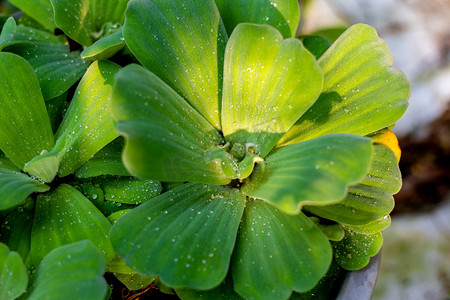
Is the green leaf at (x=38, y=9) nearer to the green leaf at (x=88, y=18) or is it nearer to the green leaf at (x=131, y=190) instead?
the green leaf at (x=88, y=18)

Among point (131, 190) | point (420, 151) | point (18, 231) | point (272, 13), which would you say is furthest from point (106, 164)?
point (420, 151)

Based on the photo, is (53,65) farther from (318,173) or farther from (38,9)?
(318,173)

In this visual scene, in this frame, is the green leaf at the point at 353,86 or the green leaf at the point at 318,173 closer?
the green leaf at the point at 318,173

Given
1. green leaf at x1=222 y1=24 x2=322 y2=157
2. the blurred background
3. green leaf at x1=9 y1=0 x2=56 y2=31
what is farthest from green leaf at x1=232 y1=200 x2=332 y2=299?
the blurred background

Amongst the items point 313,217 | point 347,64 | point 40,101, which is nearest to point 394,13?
point 347,64

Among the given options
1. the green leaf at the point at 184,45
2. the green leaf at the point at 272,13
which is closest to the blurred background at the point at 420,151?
the green leaf at the point at 272,13

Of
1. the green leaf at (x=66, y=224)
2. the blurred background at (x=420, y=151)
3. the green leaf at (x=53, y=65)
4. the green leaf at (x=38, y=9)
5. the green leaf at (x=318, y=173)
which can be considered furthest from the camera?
the blurred background at (x=420, y=151)

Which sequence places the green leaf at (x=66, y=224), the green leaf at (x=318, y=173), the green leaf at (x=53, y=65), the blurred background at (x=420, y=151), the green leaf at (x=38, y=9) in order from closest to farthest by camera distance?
the green leaf at (x=318, y=173)
the green leaf at (x=66, y=224)
the green leaf at (x=53, y=65)
the green leaf at (x=38, y=9)
the blurred background at (x=420, y=151)

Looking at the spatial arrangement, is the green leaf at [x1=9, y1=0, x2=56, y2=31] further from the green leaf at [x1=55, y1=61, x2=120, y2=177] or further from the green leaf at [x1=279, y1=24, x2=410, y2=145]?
the green leaf at [x1=279, y1=24, x2=410, y2=145]
